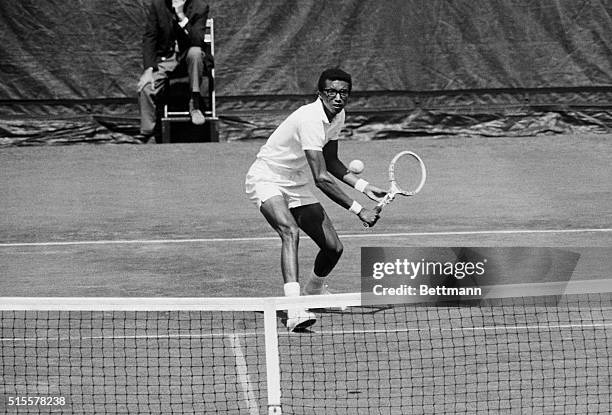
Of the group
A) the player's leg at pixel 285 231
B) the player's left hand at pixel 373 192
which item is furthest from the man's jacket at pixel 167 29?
the player's left hand at pixel 373 192

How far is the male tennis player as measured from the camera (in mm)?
9531

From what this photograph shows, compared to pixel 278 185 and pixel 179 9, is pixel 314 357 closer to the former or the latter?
pixel 278 185

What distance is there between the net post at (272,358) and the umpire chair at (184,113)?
8861mm

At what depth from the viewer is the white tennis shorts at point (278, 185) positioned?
32.4 feet

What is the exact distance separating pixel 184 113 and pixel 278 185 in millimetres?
6408

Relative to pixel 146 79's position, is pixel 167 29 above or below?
above

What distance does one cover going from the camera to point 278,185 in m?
9.88

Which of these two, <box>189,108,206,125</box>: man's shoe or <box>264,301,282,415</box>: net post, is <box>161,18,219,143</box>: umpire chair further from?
<box>264,301,282,415</box>: net post

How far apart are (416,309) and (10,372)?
10.6ft

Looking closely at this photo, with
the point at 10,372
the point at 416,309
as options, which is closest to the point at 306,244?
the point at 416,309

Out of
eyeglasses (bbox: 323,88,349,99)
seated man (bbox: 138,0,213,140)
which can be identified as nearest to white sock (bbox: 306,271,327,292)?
eyeglasses (bbox: 323,88,349,99)

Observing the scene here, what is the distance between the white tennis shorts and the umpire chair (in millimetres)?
6068

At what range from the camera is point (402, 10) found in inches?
671

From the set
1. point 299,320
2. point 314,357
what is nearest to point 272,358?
point 314,357
